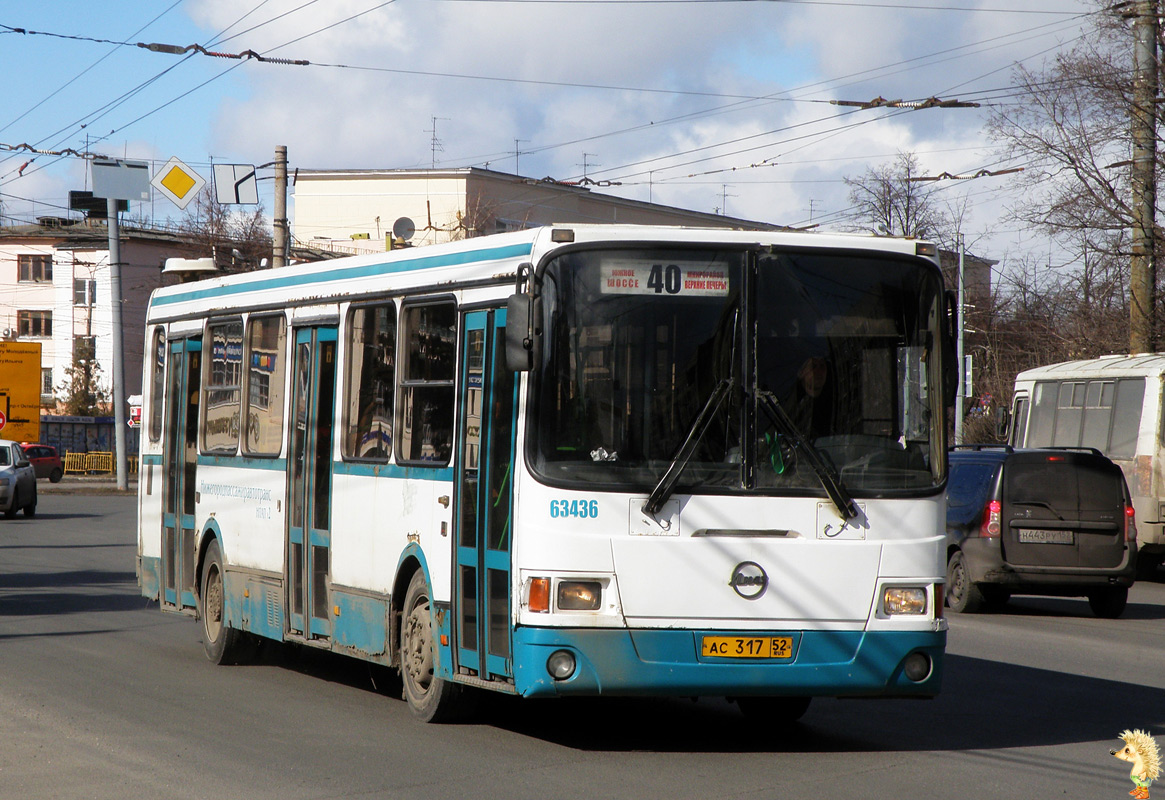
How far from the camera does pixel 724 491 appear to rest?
798 cm

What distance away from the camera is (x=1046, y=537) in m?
17.3

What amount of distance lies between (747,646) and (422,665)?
2162mm

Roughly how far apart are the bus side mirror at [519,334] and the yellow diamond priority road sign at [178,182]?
2266 cm

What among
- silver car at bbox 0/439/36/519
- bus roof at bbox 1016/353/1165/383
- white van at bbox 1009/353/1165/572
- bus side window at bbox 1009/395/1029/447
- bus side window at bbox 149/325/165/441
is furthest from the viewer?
silver car at bbox 0/439/36/519

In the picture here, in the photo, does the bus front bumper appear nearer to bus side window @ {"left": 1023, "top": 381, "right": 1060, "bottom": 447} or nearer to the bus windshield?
the bus windshield

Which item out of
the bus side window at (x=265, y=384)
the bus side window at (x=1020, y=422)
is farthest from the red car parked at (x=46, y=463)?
the bus side window at (x=265, y=384)

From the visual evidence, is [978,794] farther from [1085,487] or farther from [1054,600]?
[1054,600]

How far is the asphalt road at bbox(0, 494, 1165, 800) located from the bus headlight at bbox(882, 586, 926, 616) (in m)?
0.78

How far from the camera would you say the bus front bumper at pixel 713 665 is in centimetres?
777

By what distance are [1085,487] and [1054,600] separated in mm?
3789

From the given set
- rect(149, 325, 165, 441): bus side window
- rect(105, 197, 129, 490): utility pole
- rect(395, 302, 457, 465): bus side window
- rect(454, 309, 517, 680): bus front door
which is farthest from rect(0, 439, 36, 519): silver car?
rect(454, 309, 517, 680): bus front door

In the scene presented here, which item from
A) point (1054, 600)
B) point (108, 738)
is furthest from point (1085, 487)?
point (108, 738)

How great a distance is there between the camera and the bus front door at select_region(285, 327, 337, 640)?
10.5 m

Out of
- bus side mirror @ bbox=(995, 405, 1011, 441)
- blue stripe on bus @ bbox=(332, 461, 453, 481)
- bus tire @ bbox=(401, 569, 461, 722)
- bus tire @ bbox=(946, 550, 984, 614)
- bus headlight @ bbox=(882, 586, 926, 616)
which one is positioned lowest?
bus tire @ bbox=(946, 550, 984, 614)
